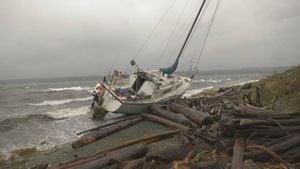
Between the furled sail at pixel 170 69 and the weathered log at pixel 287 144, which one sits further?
the furled sail at pixel 170 69

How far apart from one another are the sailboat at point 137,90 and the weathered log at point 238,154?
1579 centimetres

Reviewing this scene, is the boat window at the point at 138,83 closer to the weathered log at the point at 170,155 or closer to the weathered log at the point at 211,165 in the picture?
the weathered log at the point at 170,155

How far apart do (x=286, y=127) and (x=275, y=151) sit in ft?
3.06

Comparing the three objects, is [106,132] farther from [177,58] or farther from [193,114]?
[177,58]

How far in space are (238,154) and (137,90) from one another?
19857mm

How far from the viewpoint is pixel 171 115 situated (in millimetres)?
20578

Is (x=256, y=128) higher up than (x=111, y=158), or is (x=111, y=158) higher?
(x=256, y=128)

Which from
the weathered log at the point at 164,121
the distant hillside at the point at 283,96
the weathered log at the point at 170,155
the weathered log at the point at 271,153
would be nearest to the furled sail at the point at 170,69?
the weathered log at the point at 164,121

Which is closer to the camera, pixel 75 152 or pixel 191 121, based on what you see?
pixel 75 152

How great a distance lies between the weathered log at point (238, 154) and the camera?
9.02 metres

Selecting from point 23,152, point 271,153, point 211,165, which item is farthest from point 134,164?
point 23,152

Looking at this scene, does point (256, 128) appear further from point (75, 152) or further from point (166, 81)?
point (166, 81)

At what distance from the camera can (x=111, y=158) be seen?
1146 cm

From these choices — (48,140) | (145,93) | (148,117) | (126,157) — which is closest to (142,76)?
(145,93)
